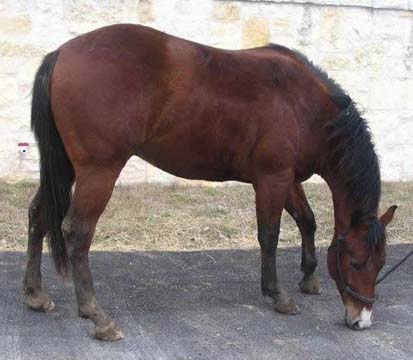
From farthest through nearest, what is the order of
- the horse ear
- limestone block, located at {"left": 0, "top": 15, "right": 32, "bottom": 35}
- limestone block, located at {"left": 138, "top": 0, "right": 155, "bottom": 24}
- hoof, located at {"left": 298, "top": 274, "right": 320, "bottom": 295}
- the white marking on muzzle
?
limestone block, located at {"left": 138, "top": 0, "right": 155, "bottom": 24} → limestone block, located at {"left": 0, "top": 15, "right": 32, "bottom": 35} → hoof, located at {"left": 298, "top": 274, "right": 320, "bottom": 295} → the horse ear → the white marking on muzzle

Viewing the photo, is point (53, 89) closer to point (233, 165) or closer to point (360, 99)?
point (233, 165)

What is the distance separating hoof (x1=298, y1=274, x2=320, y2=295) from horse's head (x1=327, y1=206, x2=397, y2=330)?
0.62 m

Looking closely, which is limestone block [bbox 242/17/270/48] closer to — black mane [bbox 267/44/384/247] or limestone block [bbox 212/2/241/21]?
limestone block [bbox 212/2/241/21]

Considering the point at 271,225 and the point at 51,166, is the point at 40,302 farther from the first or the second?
the point at 271,225

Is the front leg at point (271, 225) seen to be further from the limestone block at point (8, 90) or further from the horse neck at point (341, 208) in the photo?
the limestone block at point (8, 90)

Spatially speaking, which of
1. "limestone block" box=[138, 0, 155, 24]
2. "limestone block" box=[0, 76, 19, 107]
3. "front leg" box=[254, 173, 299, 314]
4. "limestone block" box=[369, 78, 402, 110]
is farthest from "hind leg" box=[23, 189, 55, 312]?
"limestone block" box=[369, 78, 402, 110]

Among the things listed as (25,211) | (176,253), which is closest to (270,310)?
(176,253)

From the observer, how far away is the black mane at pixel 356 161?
4020mm

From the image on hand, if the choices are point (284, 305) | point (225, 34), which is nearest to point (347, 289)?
point (284, 305)

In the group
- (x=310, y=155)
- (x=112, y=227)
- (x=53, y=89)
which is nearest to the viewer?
(x=53, y=89)

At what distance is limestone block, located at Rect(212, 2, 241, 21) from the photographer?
8.09 metres

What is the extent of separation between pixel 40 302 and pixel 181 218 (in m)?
2.82

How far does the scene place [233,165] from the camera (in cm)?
419

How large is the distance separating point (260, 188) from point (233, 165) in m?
0.25
